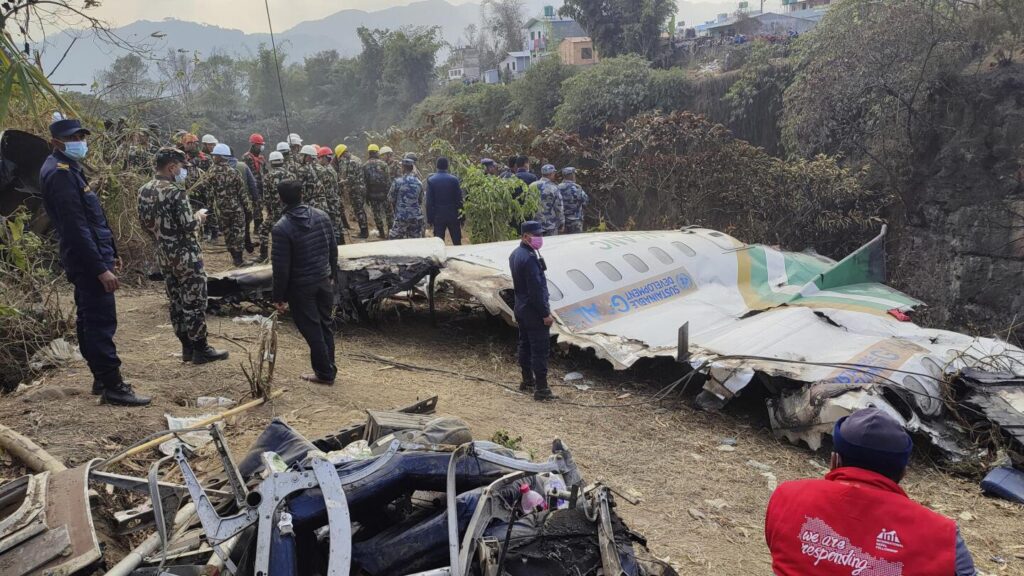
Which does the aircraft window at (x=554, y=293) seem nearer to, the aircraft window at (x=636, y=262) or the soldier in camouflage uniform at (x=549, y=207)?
the aircraft window at (x=636, y=262)

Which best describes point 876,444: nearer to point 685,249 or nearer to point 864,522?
point 864,522

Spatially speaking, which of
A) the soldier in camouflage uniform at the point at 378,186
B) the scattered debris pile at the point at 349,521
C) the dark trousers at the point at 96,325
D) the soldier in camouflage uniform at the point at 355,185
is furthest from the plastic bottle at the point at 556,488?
the soldier in camouflage uniform at the point at 355,185

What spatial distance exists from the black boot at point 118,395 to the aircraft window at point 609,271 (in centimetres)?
581

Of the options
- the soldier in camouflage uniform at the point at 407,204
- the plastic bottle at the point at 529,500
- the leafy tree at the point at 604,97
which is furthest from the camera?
the leafy tree at the point at 604,97

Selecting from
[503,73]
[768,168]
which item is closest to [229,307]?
[768,168]

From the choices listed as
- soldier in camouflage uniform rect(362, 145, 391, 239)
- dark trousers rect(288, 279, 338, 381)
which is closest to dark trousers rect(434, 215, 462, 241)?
soldier in camouflage uniform rect(362, 145, 391, 239)

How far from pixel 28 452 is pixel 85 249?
1565mm

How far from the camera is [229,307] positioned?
339 inches

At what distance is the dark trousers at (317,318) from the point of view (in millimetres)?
6090

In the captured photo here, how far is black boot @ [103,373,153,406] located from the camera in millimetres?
5246

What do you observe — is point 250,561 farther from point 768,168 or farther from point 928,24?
point 928,24

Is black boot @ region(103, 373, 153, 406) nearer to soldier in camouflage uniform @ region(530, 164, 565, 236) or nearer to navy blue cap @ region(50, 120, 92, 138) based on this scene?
navy blue cap @ region(50, 120, 92, 138)

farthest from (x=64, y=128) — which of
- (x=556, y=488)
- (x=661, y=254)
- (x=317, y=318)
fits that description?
(x=661, y=254)

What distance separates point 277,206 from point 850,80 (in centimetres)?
1361
